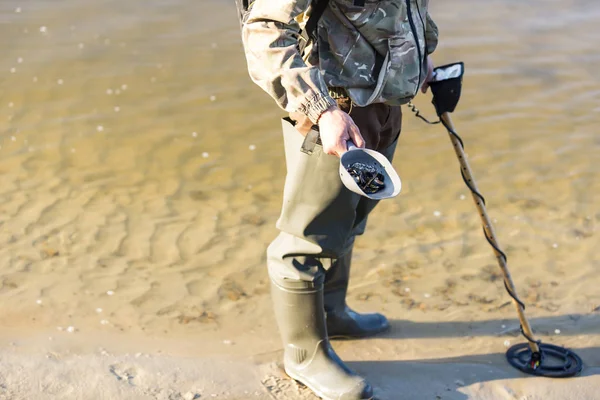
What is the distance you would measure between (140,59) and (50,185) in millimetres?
2044

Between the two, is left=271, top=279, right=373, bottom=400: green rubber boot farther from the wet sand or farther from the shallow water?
the shallow water

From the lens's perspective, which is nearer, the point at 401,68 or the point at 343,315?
the point at 401,68

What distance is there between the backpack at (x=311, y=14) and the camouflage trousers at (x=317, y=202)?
0.76 ft

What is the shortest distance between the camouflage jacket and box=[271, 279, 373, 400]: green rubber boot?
77 centimetres

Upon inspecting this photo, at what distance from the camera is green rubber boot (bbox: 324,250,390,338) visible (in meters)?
3.34

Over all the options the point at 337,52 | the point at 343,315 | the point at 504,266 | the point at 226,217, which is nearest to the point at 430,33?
the point at 337,52

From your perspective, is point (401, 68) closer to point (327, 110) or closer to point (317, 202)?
point (327, 110)

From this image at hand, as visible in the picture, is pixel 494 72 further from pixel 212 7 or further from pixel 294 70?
pixel 294 70

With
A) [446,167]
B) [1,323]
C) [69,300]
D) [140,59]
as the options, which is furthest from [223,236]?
[140,59]

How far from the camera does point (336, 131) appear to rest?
8.18ft

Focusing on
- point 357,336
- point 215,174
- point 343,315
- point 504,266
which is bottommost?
point 215,174

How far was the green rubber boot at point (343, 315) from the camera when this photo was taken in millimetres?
3340

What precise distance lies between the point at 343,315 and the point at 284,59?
135 centimetres

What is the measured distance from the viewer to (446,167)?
17.4ft
